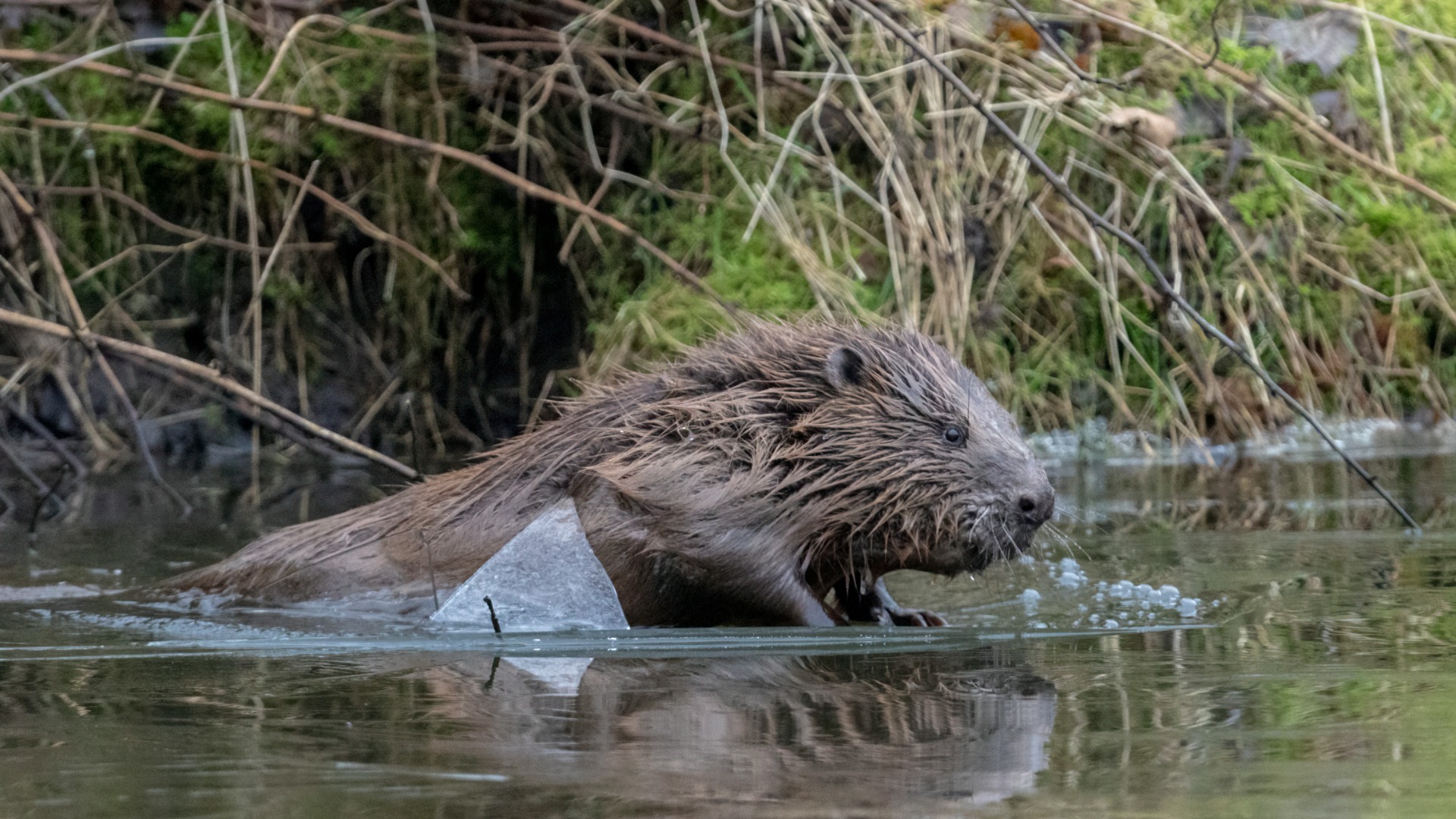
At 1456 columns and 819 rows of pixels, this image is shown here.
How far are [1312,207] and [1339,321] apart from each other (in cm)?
51

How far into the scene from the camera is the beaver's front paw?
11.1 ft

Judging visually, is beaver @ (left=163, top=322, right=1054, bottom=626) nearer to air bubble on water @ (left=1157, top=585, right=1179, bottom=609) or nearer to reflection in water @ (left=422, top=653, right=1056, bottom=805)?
air bubble on water @ (left=1157, top=585, right=1179, bottom=609)

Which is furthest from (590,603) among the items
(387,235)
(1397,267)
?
(1397,267)

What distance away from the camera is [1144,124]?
6.70 meters

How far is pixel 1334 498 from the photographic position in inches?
197

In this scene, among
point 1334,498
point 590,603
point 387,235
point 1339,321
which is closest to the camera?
point 590,603

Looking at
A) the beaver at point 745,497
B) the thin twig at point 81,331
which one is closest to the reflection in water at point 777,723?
the beaver at point 745,497

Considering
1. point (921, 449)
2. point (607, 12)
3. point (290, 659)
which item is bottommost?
point (290, 659)

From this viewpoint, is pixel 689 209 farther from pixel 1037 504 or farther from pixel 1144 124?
pixel 1037 504

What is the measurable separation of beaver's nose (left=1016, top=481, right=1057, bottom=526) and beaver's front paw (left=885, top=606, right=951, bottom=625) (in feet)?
0.91

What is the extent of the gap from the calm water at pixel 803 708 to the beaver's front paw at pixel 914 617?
9 cm

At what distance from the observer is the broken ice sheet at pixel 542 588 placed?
10.6 feet

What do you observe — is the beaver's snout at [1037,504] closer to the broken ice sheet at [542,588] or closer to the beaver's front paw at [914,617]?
the beaver's front paw at [914,617]

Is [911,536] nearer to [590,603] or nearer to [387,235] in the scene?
[590,603]
